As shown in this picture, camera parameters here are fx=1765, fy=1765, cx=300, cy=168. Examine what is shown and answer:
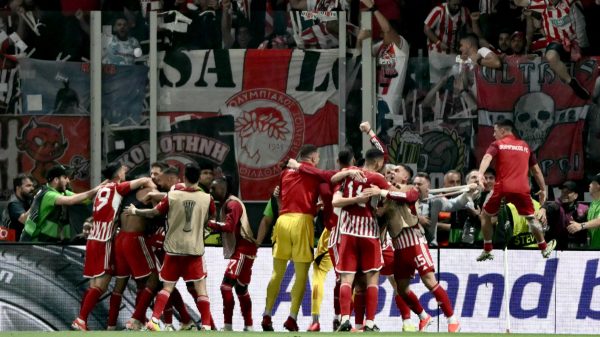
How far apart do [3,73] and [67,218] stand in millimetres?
2773

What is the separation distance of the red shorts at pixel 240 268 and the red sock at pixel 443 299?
2661 mm

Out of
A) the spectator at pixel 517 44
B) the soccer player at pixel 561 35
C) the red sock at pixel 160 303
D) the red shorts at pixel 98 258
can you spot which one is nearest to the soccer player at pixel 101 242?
the red shorts at pixel 98 258

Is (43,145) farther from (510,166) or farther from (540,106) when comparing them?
(510,166)

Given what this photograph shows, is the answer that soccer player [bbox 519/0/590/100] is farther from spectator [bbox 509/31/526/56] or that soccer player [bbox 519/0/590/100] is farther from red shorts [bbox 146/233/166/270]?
red shorts [bbox 146/233/166/270]

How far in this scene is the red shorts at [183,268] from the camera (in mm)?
20906

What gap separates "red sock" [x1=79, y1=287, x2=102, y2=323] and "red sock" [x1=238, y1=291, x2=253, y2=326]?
1.82 meters

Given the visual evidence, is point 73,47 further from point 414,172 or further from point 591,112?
point 591,112

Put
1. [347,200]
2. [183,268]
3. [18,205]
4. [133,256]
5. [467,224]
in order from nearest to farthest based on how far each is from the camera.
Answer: [347,200] → [183,268] → [133,256] → [467,224] → [18,205]

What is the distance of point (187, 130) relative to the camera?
2559cm

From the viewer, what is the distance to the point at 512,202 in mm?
21062

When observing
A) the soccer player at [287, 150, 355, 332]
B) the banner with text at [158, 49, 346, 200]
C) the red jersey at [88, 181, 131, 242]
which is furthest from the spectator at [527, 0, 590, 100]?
the red jersey at [88, 181, 131, 242]

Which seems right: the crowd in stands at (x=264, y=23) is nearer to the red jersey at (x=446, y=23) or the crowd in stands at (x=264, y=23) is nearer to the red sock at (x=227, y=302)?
the red jersey at (x=446, y=23)

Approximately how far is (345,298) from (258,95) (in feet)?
21.4

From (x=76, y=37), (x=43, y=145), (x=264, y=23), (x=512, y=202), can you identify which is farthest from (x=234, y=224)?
(x=76, y=37)
